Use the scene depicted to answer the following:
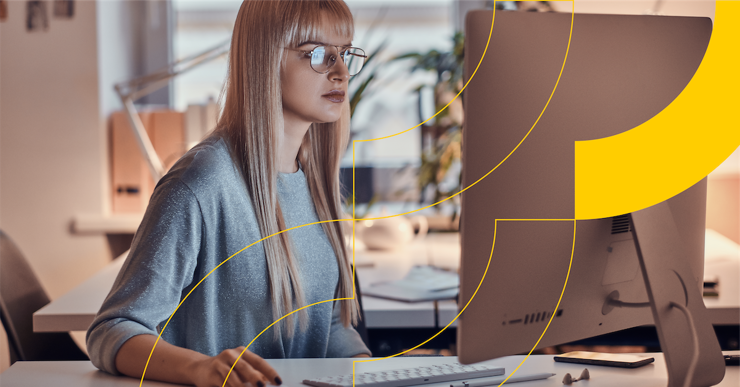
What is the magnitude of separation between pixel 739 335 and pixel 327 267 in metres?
0.91

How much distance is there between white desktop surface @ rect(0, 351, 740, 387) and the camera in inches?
29.7

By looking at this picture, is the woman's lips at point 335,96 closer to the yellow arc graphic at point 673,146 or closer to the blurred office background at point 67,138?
the yellow arc graphic at point 673,146

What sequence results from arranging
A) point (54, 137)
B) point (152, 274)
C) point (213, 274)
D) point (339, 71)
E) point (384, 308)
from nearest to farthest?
1. point (152, 274)
2. point (213, 274)
3. point (339, 71)
4. point (384, 308)
5. point (54, 137)

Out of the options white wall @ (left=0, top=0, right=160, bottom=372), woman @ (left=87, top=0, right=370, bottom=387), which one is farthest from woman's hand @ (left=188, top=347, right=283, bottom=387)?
white wall @ (left=0, top=0, right=160, bottom=372)

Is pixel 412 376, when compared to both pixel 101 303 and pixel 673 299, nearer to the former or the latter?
pixel 673 299

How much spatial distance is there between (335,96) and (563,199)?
0.47 m

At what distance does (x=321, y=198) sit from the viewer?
1.14 meters

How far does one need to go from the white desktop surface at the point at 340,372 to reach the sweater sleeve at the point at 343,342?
0.21 meters

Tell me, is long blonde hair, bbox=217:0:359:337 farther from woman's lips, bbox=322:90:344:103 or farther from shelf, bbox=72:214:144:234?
shelf, bbox=72:214:144:234

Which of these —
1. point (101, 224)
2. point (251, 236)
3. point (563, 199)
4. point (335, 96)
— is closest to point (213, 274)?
point (251, 236)

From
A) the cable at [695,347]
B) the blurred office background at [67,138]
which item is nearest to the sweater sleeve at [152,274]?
the cable at [695,347]

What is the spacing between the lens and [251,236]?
0.92m

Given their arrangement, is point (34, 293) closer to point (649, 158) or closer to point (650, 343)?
point (649, 158)

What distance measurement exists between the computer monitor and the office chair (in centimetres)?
95
